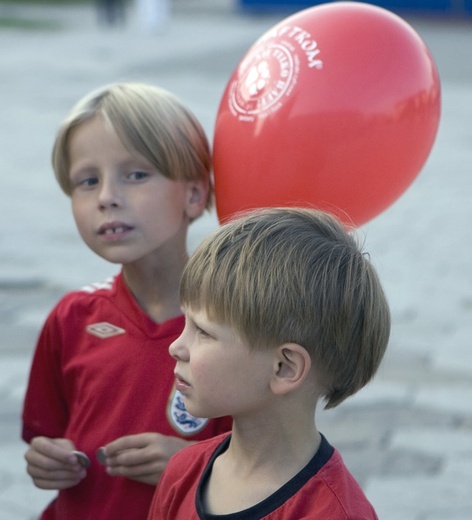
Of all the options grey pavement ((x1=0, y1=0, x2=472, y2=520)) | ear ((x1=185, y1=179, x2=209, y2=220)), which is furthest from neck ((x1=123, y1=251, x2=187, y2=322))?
grey pavement ((x1=0, y1=0, x2=472, y2=520))

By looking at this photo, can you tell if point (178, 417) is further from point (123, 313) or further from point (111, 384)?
point (123, 313)

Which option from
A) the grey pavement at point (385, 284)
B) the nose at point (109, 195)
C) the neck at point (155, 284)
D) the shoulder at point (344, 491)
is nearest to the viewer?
the shoulder at point (344, 491)

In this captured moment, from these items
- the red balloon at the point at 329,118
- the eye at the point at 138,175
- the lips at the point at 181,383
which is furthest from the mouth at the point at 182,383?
the eye at the point at 138,175

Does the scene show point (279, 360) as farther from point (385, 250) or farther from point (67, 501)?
point (385, 250)

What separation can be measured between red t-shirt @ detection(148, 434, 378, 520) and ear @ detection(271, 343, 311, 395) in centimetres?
15

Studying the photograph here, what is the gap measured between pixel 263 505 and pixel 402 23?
116cm

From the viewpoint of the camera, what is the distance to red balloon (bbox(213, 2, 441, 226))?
2.22m

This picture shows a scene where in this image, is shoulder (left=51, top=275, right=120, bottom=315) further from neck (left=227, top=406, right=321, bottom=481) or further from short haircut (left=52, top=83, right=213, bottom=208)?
neck (left=227, top=406, right=321, bottom=481)

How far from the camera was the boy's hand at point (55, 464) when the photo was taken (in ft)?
7.55

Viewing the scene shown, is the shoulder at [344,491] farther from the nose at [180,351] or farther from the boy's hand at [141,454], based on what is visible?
the boy's hand at [141,454]

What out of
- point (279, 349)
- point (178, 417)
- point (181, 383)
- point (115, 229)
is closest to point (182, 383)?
point (181, 383)

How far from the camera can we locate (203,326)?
1809mm

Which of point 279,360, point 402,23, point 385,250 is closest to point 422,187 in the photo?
point 385,250

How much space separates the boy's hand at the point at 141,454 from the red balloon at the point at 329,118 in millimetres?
489
